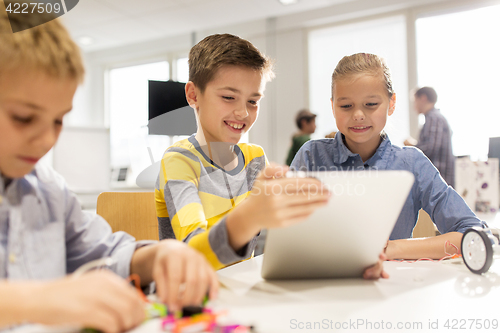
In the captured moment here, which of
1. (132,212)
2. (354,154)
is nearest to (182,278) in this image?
(354,154)

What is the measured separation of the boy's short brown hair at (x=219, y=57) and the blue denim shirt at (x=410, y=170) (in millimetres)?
331

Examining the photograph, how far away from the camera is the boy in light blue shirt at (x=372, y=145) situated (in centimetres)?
104

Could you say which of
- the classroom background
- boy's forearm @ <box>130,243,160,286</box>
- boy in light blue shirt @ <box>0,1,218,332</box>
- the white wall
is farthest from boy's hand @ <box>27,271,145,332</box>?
the white wall

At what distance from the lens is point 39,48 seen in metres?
0.44

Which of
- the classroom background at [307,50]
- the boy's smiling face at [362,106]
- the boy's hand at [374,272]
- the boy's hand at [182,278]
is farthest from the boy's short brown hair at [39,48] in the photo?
the classroom background at [307,50]

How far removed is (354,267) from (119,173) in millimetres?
5062

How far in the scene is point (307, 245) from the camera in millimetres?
536

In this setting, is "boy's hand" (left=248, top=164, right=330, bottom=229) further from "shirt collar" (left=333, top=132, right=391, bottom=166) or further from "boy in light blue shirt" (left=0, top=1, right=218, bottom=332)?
"shirt collar" (left=333, top=132, right=391, bottom=166)

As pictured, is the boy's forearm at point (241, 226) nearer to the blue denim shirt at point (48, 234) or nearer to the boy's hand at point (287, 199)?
the boy's hand at point (287, 199)

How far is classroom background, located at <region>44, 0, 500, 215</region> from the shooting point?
3545 mm

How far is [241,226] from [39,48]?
358 millimetres

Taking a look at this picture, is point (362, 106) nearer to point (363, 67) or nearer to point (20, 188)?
point (363, 67)

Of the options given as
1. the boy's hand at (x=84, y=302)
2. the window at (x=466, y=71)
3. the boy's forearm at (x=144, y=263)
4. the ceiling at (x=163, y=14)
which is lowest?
the boy's forearm at (x=144, y=263)

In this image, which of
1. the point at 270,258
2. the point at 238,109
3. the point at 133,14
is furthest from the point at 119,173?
the point at 270,258
